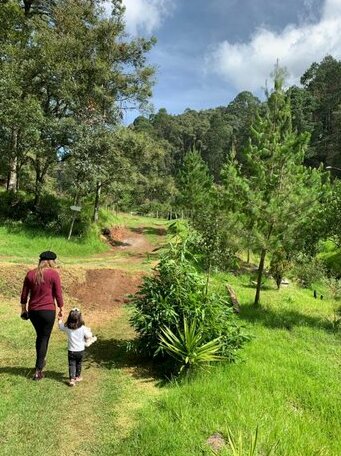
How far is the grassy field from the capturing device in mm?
5121

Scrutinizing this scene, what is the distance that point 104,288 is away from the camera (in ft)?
44.4

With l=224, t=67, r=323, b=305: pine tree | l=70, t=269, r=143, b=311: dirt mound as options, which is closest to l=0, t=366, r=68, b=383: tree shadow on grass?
l=70, t=269, r=143, b=311: dirt mound

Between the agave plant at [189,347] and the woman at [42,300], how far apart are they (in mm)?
1992

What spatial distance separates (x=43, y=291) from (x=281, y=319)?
25.5ft

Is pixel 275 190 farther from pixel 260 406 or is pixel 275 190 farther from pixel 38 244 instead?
pixel 38 244

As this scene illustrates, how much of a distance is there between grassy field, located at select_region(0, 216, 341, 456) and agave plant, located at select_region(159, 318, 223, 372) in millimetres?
296

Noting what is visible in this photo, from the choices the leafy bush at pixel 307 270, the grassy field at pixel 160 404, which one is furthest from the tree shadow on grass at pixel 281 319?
the leafy bush at pixel 307 270

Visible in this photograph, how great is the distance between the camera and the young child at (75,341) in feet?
22.5

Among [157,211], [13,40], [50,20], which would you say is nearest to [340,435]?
[13,40]

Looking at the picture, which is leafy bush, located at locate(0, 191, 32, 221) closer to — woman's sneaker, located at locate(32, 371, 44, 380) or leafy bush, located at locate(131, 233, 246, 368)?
leafy bush, located at locate(131, 233, 246, 368)

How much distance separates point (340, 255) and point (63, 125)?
1968 cm

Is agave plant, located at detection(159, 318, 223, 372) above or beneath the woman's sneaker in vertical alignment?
above

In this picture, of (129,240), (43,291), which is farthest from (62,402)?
(129,240)

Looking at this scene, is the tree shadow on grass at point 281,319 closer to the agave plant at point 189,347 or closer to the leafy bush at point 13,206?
the agave plant at point 189,347
